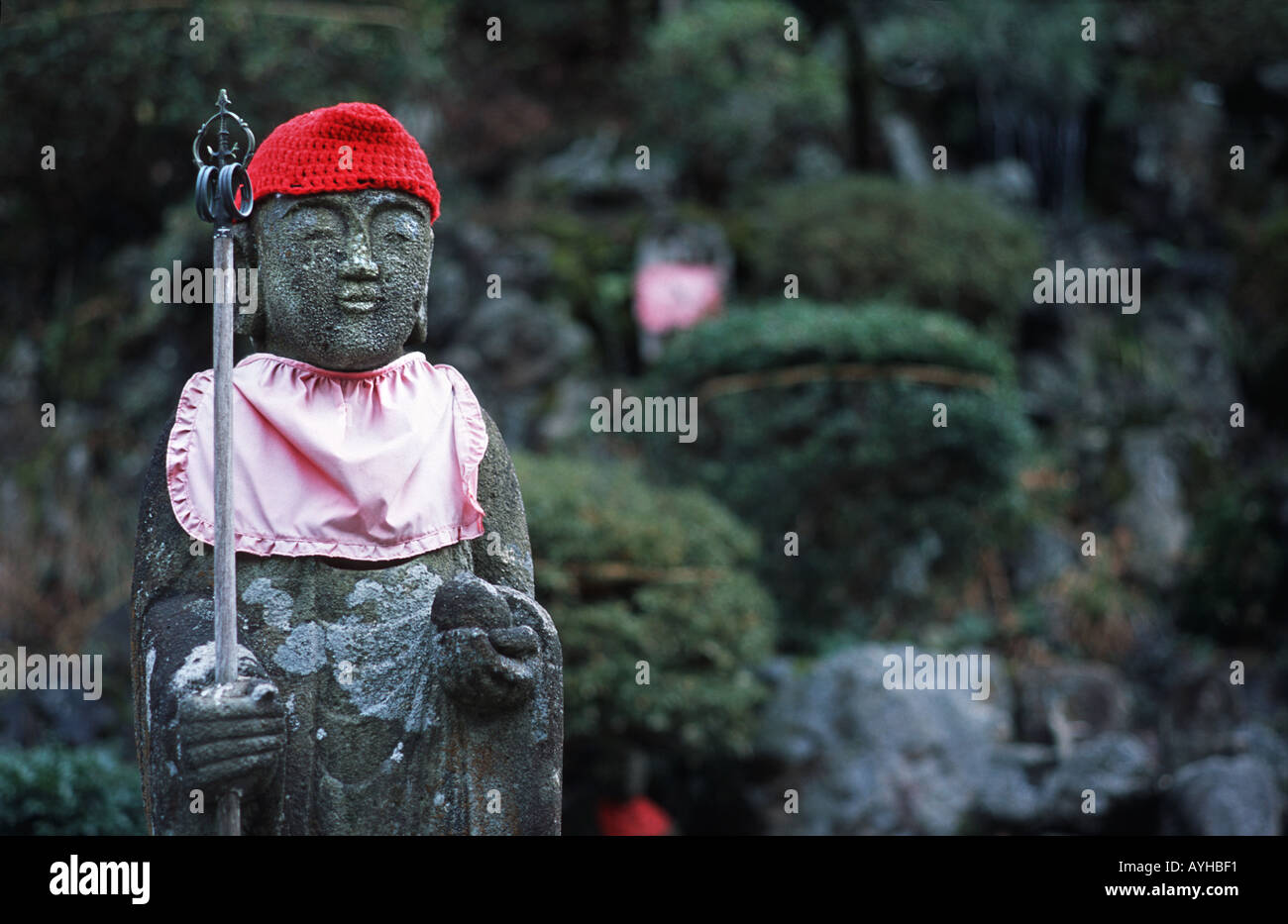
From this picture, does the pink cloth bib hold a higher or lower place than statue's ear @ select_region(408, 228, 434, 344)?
lower

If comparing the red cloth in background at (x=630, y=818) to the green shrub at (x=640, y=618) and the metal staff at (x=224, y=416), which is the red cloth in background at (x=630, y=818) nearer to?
the green shrub at (x=640, y=618)

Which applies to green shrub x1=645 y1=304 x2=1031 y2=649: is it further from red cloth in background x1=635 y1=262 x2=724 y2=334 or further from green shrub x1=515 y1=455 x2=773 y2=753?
red cloth in background x1=635 y1=262 x2=724 y2=334

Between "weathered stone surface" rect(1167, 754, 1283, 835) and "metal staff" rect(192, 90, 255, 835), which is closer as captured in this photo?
"metal staff" rect(192, 90, 255, 835)

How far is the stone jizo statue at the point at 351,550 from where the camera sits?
3.34 metres

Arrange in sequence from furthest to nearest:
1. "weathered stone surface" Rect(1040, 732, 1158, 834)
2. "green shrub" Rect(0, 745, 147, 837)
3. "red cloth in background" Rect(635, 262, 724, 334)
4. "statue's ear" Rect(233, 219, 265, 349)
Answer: "red cloth in background" Rect(635, 262, 724, 334) < "weathered stone surface" Rect(1040, 732, 1158, 834) < "green shrub" Rect(0, 745, 147, 837) < "statue's ear" Rect(233, 219, 265, 349)

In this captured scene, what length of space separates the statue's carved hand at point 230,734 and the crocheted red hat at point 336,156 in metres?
1.18

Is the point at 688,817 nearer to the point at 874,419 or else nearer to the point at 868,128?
the point at 874,419

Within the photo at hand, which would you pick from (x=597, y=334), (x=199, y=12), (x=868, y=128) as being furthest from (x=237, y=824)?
(x=868, y=128)

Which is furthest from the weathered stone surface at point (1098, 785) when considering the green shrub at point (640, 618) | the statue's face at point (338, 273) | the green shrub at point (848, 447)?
the statue's face at point (338, 273)

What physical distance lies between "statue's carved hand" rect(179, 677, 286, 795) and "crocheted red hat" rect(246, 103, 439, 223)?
1183 millimetres

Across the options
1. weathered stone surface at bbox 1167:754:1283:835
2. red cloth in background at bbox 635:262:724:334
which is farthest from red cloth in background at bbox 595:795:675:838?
red cloth in background at bbox 635:262:724:334

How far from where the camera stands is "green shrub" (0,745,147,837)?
5504 mm

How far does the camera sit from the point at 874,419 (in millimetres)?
8594

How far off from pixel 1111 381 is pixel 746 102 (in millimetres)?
3998
